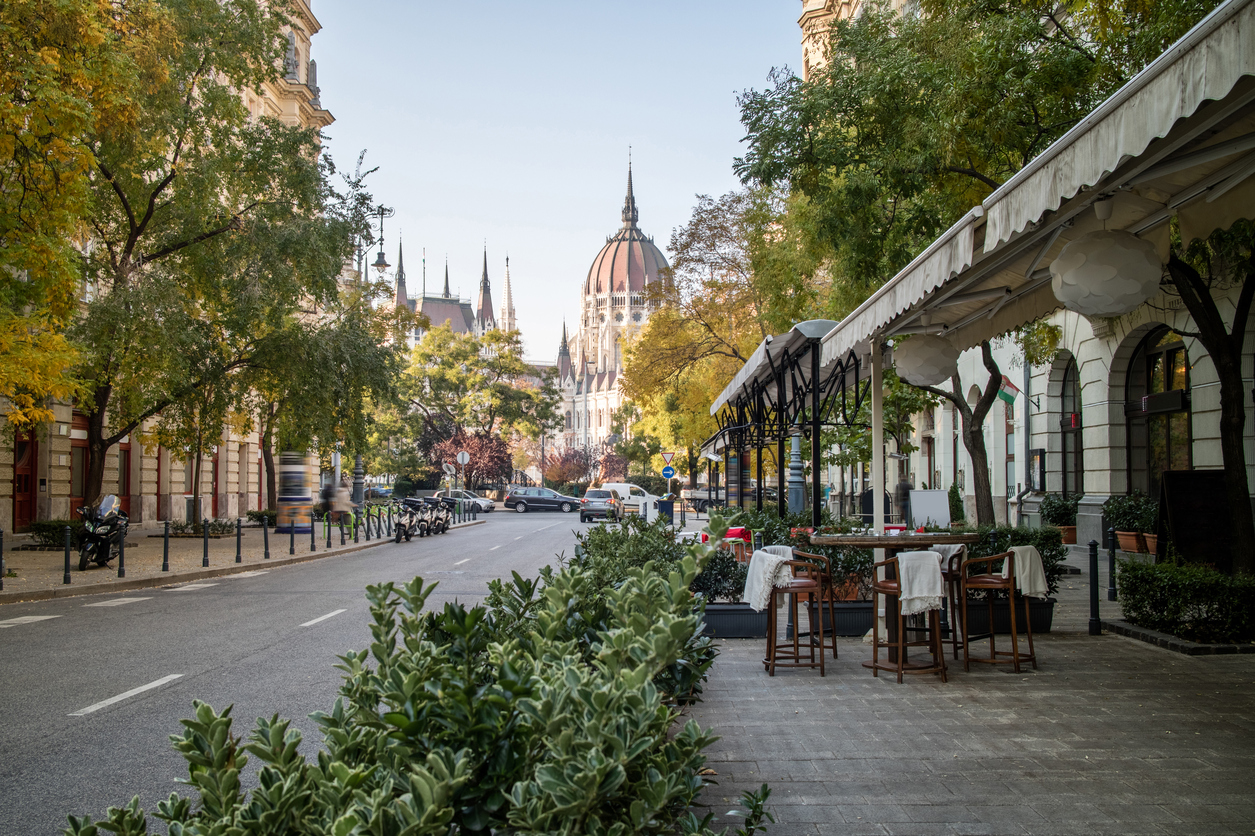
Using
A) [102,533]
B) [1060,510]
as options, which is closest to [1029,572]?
[1060,510]

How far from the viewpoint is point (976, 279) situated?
8125 mm

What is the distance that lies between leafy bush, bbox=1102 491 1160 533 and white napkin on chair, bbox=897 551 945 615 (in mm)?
12270

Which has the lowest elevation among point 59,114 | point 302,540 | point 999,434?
point 302,540

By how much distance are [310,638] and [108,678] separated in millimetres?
2353

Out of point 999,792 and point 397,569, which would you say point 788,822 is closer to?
point 999,792

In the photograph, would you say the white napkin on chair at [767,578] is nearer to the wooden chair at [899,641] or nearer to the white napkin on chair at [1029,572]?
the wooden chair at [899,641]

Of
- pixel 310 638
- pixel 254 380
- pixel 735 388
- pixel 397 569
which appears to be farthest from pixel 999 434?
pixel 310 638

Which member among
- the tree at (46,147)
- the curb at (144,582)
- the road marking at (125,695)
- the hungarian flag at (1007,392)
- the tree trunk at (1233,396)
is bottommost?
the curb at (144,582)

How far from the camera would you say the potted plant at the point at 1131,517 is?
17.9m

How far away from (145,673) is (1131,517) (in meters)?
16.9

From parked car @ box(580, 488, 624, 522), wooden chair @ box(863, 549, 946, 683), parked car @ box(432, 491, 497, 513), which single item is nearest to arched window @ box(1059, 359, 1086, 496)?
wooden chair @ box(863, 549, 946, 683)

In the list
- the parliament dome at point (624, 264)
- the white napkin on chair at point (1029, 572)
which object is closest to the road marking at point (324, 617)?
the white napkin on chair at point (1029, 572)

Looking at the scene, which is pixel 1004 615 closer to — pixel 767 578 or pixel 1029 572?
pixel 1029 572

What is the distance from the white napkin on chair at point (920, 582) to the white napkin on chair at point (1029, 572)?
1234mm
